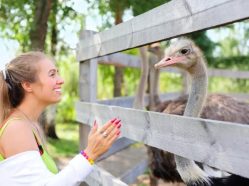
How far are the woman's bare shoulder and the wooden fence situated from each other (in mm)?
493

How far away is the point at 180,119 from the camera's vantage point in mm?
1699

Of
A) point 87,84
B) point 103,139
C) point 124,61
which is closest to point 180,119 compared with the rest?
point 103,139

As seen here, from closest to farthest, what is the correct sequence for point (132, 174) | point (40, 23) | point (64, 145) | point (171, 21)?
point (171, 21) < point (40, 23) < point (132, 174) < point (64, 145)

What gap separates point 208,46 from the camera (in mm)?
10055

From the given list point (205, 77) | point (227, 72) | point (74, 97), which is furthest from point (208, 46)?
point (205, 77)

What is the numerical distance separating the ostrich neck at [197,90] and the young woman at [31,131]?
0.79 m

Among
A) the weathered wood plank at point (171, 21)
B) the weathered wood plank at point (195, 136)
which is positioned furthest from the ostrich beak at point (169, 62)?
the weathered wood plank at point (195, 136)

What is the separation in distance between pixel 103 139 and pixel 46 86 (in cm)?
38

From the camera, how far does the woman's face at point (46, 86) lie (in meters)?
1.94

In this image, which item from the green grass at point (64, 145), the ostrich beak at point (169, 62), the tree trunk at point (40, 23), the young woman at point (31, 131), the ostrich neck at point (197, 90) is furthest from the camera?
the green grass at point (64, 145)

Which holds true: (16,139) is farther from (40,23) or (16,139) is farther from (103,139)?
(40,23)

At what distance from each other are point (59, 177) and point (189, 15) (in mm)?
724

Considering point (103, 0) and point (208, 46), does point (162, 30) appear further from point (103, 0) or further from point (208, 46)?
point (208, 46)

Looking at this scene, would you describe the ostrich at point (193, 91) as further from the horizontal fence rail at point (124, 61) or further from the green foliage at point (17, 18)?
the green foliage at point (17, 18)
